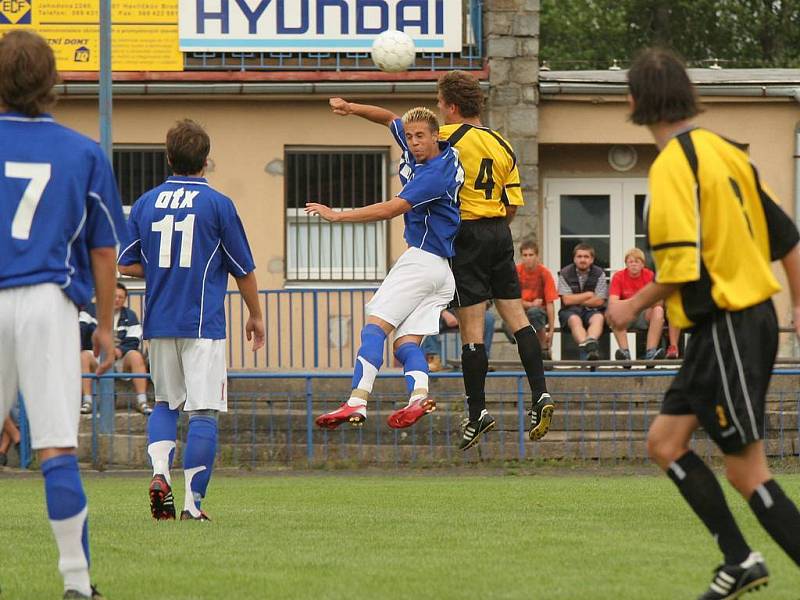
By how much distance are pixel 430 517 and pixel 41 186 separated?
4528mm

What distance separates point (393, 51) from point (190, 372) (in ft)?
31.7

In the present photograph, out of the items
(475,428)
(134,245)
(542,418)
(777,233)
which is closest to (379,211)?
(134,245)

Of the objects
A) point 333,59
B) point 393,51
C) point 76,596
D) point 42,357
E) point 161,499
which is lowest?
point 161,499

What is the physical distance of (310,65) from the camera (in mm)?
21422

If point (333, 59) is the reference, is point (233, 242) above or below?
below

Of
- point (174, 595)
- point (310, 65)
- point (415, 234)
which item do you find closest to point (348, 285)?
point (310, 65)

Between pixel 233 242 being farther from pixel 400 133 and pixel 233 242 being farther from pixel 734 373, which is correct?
pixel 734 373

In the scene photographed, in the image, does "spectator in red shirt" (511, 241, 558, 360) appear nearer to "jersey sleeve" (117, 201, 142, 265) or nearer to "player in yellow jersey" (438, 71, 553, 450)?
"player in yellow jersey" (438, 71, 553, 450)

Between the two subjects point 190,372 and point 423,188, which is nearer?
point 190,372

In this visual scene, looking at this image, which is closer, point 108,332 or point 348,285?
point 108,332

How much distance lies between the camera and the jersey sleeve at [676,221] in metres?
5.81

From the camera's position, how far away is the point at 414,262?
33.6 ft

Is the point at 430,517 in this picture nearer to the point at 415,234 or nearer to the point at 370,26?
the point at 415,234

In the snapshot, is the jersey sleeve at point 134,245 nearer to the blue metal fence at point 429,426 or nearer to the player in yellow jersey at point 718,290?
the player in yellow jersey at point 718,290
